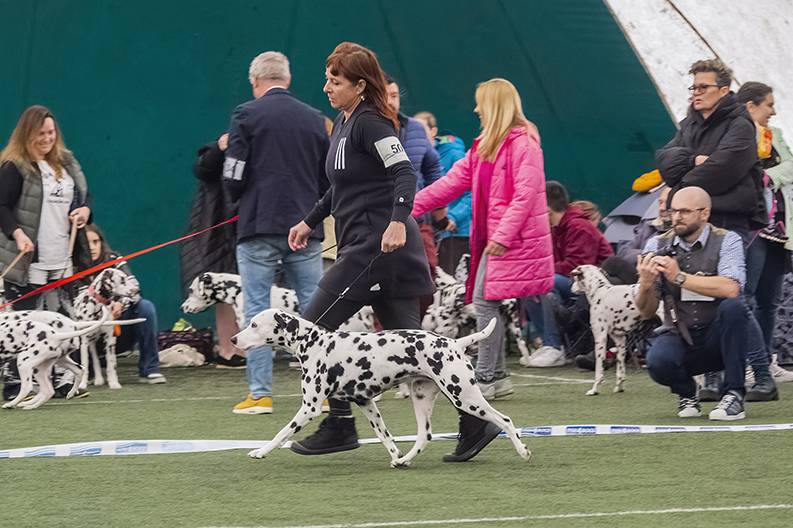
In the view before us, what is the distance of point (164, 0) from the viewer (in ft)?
45.6

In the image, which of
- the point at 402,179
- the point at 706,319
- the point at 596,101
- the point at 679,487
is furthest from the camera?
the point at 596,101

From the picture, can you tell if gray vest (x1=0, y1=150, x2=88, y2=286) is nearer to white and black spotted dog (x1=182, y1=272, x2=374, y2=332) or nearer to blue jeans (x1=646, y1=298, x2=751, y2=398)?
white and black spotted dog (x1=182, y1=272, x2=374, y2=332)

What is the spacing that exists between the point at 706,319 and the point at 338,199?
237 centimetres

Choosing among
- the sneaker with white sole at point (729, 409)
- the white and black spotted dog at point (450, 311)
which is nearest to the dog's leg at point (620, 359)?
the white and black spotted dog at point (450, 311)

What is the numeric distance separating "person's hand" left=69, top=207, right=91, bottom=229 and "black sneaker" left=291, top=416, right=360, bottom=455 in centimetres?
356

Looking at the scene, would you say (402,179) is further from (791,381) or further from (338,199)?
(791,381)

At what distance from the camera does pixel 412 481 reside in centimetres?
641

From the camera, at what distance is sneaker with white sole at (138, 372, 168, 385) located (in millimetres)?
11570

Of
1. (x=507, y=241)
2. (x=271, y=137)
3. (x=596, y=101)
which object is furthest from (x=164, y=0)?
(x=507, y=241)

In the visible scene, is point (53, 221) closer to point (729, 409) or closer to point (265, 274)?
point (265, 274)

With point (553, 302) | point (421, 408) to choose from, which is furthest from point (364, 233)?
point (553, 302)

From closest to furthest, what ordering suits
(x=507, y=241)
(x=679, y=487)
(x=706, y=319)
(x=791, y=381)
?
1. (x=679, y=487)
2. (x=706, y=319)
3. (x=507, y=241)
4. (x=791, y=381)

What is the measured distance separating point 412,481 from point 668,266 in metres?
2.33

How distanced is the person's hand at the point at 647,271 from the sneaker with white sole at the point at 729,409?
75 centimetres
